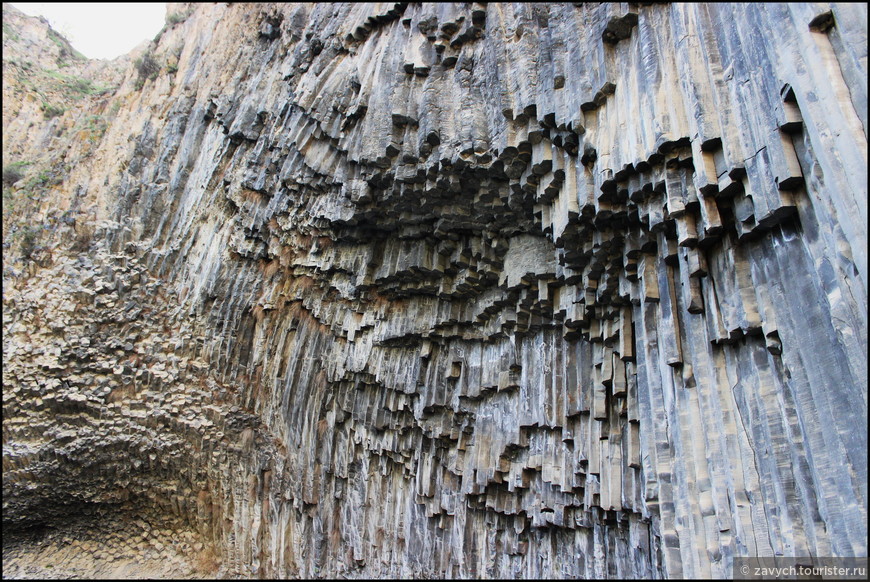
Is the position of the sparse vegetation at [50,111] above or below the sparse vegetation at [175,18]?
below

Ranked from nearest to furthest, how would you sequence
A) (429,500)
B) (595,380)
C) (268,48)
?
(595,380) → (429,500) → (268,48)

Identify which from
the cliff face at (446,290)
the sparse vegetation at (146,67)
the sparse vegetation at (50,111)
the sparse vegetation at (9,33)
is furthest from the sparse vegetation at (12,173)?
the sparse vegetation at (9,33)

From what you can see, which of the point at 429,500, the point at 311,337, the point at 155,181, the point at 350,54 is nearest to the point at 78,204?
the point at 155,181

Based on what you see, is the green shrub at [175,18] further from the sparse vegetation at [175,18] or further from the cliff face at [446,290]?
the cliff face at [446,290]

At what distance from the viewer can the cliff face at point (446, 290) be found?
3.23 meters

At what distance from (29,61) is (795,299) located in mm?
19144

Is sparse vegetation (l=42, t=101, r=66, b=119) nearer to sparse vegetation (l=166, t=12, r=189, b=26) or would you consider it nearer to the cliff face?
the cliff face

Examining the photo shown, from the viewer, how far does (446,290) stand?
7.92m

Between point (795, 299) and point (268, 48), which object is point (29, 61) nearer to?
point (268, 48)

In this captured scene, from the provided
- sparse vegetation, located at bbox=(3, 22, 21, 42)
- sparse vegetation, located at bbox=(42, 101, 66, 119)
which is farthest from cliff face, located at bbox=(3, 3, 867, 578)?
sparse vegetation, located at bbox=(42, 101, 66, 119)

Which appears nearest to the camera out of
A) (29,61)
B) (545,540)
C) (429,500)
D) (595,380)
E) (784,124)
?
(784,124)

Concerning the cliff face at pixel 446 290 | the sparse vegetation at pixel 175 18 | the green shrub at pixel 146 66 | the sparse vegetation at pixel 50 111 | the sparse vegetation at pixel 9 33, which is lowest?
the cliff face at pixel 446 290

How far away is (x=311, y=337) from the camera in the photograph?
32.9 ft

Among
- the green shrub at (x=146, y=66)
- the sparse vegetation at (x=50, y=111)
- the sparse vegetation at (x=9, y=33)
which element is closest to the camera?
the green shrub at (x=146, y=66)
